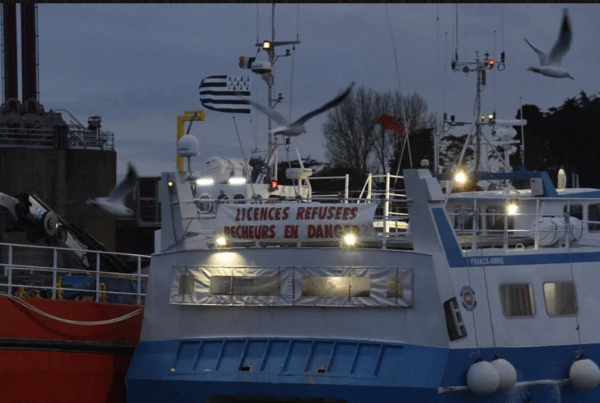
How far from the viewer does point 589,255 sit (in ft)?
66.3

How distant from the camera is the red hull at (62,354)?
19.3 m

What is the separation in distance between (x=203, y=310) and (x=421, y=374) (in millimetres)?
4018

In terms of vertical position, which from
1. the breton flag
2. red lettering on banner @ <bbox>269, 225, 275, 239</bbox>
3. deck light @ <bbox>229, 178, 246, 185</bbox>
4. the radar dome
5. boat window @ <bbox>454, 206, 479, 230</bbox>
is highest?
the breton flag

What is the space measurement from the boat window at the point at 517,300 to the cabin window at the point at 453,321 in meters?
1.09

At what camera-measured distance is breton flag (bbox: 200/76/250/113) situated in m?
25.7

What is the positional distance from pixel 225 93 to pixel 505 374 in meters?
10.6

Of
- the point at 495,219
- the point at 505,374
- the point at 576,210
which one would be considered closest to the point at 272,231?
the point at 505,374

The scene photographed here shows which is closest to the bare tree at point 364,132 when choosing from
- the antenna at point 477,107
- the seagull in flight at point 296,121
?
the antenna at point 477,107

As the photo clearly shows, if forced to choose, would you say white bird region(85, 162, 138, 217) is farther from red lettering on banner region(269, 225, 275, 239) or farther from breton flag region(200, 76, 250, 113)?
red lettering on banner region(269, 225, 275, 239)

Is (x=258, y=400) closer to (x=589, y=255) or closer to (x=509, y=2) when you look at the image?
(x=589, y=255)

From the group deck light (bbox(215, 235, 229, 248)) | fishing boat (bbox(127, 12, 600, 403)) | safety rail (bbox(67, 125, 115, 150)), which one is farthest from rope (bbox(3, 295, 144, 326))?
safety rail (bbox(67, 125, 115, 150))

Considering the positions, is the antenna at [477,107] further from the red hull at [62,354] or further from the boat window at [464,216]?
the red hull at [62,354]

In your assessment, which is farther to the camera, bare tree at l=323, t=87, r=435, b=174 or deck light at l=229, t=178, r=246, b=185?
bare tree at l=323, t=87, r=435, b=174

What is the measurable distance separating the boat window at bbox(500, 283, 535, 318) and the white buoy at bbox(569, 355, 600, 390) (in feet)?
3.76
